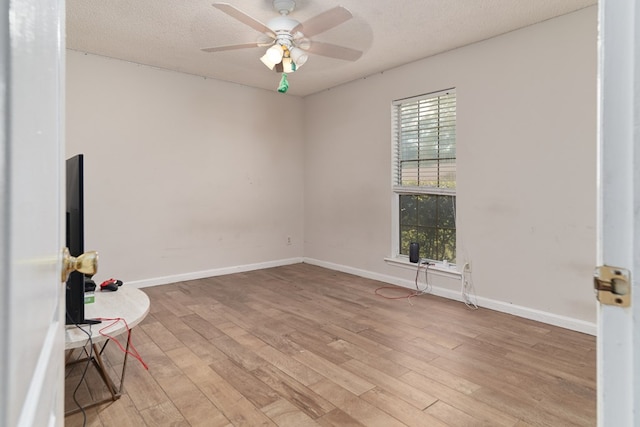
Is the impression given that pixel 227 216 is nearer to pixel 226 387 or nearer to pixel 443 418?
pixel 226 387

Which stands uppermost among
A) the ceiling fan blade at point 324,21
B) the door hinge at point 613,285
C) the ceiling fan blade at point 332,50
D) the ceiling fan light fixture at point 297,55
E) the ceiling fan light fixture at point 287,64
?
the ceiling fan blade at point 332,50

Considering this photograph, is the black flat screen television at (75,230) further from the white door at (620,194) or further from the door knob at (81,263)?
the white door at (620,194)

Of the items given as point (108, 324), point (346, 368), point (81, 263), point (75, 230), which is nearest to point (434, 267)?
point (346, 368)

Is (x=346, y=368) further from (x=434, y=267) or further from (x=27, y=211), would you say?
(x=27, y=211)

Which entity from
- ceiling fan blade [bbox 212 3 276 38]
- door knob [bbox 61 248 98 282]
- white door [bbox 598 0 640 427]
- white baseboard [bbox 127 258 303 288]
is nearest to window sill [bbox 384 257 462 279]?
white baseboard [bbox 127 258 303 288]

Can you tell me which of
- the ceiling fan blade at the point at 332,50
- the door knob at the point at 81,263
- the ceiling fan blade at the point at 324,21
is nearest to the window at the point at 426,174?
the ceiling fan blade at the point at 332,50

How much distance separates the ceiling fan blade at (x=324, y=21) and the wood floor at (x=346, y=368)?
7.43 feet

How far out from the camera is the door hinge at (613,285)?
1.84 ft

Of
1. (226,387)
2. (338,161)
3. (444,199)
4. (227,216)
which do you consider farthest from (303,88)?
(226,387)

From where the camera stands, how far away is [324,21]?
2428 mm

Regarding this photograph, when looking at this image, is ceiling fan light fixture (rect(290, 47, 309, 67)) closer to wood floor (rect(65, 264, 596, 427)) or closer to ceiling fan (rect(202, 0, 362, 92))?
ceiling fan (rect(202, 0, 362, 92))

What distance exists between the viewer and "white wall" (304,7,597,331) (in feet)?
9.55

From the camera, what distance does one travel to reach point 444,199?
3912mm

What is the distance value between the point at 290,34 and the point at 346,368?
2397 mm
